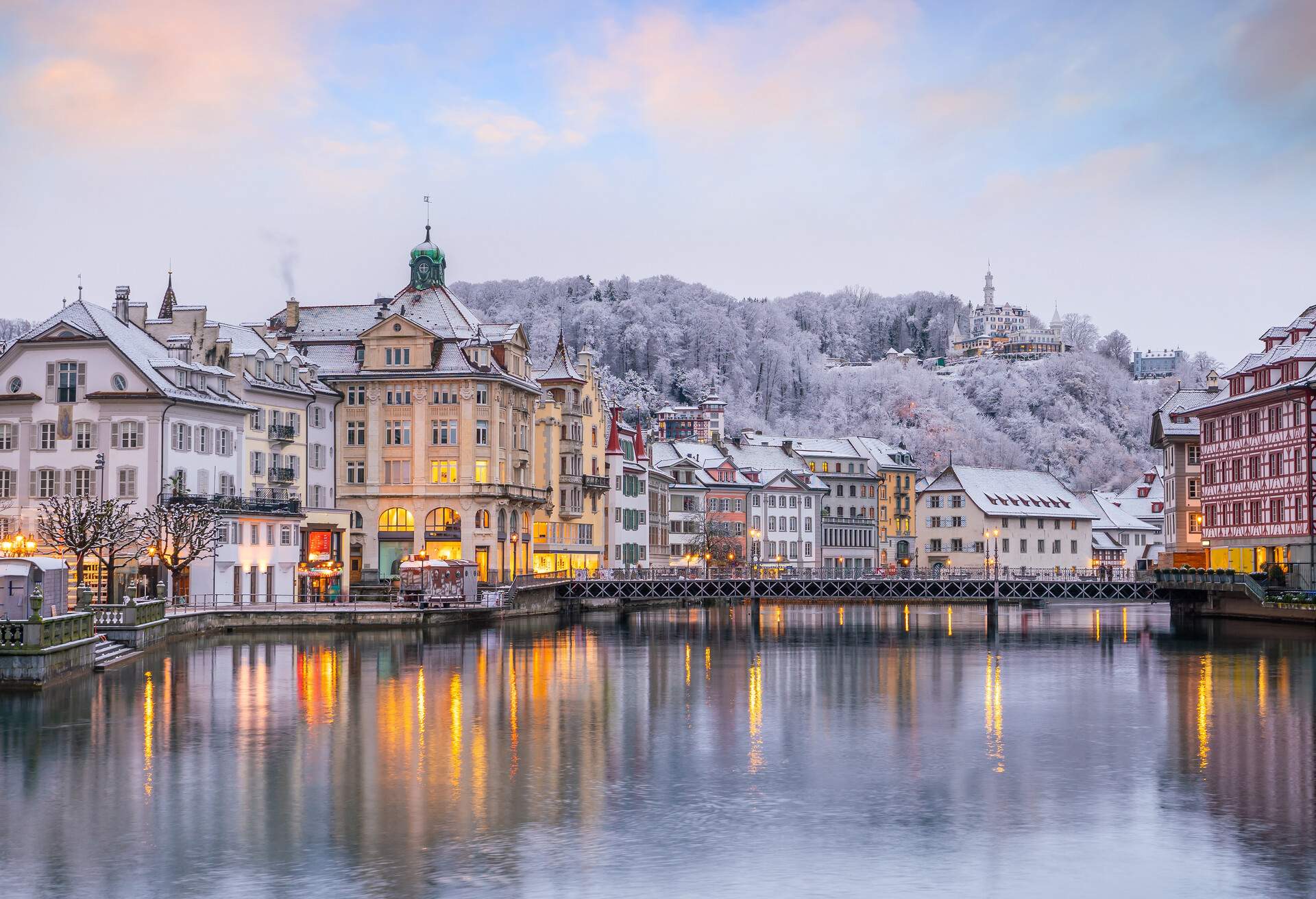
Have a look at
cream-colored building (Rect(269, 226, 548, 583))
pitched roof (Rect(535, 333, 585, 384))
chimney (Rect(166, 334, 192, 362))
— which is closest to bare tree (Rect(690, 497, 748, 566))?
pitched roof (Rect(535, 333, 585, 384))

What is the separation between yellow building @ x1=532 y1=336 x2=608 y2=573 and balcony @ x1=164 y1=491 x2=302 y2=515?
2482 cm

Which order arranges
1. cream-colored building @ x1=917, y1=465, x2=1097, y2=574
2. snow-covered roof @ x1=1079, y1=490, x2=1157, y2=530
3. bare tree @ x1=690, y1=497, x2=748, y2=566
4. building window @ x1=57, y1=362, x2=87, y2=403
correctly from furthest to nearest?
snow-covered roof @ x1=1079, y1=490, x2=1157, y2=530, cream-colored building @ x1=917, y1=465, x2=1097, y2=574, bare tree @ x1=690, y1=497, x2=748, y2=566, building window @ x1=57, y1=362, x2=87, y2=403

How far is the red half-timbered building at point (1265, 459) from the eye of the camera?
95250mm

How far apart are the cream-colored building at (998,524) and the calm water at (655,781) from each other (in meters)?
110

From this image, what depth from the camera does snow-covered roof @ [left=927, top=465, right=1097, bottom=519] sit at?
174 metres

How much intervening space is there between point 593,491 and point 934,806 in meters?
98.9

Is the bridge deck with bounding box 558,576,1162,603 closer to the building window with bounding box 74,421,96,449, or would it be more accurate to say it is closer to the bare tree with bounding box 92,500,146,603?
the bare tree with bounding box 92,500,146,603

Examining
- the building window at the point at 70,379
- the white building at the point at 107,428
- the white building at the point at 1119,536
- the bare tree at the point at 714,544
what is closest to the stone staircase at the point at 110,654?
the white building at the point at 107,428

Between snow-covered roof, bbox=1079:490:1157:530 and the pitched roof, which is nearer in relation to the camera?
the pitched roof

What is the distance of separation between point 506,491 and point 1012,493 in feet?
275

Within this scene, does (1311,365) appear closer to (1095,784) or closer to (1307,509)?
(1307,509)

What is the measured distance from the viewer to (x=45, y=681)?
49000 millimetres

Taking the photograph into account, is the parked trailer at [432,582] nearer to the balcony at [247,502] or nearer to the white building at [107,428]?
the balcony at [247,502]

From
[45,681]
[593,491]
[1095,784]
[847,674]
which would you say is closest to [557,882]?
[1095,784]
